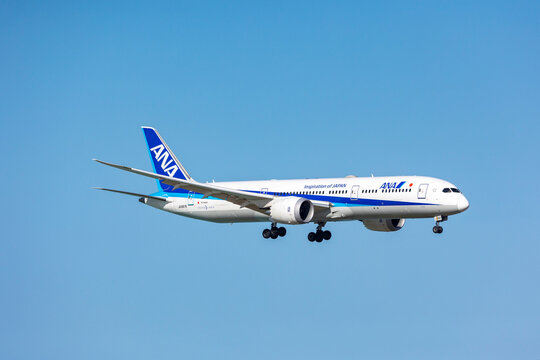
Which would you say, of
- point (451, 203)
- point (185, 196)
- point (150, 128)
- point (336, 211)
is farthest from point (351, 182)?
point (150, 128)

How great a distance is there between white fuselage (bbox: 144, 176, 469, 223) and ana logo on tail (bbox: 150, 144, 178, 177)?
4.91 metres

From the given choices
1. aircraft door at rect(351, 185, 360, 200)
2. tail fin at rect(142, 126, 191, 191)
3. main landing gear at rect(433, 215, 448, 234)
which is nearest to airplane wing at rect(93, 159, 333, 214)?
aircraft door at rect(351, 185, 360, 200)

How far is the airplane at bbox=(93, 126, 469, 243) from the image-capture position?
67.6 metres

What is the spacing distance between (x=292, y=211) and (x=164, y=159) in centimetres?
1895

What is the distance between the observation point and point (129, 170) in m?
63.0

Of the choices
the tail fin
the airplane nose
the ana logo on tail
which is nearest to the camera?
the airplane nose

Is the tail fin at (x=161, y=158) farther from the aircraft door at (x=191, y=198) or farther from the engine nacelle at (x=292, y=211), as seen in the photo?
the engine nacelle at (x=292, y=211)

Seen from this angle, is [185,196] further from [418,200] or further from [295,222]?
[418,200]

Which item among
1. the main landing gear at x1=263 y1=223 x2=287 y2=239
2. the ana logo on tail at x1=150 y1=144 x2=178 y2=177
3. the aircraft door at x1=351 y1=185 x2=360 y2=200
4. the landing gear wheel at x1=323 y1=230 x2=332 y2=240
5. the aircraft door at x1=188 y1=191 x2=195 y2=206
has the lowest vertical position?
the main landing gear at x1=263 y1=223 x2=287 y2=239

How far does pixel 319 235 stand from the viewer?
248 feet

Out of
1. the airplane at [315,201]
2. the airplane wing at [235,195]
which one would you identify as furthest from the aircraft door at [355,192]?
the airplane wing at [235,195]

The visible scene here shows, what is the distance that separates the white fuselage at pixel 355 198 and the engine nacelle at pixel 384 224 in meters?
5.68

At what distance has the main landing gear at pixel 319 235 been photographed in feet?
248

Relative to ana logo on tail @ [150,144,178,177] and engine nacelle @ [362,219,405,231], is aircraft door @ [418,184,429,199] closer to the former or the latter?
engine nacelle @ [362,219,405,231]
